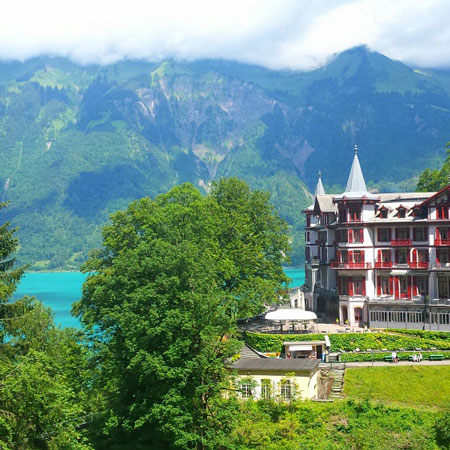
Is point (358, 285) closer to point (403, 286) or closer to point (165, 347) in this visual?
point (403, 286)

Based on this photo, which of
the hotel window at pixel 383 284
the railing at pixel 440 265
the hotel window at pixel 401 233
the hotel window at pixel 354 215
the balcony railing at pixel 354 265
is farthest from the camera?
the hotel window at pixel 354 215

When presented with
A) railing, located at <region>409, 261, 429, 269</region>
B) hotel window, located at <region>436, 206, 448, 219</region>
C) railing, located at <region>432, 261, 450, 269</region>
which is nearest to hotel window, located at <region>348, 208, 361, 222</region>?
railing, located at <region>409, 261, 429, 269</region>

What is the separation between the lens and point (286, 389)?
1565 inches

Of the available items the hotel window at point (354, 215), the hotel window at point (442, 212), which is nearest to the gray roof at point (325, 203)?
the hotel window at point (354, 215)

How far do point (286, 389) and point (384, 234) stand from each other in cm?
2240

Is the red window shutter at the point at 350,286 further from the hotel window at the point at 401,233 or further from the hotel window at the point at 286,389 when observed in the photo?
the hotel window at the point at 286,389

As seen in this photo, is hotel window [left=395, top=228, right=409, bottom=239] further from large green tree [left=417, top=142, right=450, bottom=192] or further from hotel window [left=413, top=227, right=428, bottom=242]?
large green tree [left=417, top=142, right=450, bottom=192]

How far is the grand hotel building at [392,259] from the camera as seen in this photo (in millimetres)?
53719

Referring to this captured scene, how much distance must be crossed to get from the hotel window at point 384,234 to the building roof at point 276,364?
733 inches

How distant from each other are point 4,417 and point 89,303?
2419 centimetres

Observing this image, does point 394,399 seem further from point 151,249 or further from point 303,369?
point 151,249

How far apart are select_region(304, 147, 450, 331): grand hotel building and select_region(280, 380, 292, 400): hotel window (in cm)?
1797

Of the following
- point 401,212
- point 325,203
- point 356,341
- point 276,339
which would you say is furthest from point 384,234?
point 276,339

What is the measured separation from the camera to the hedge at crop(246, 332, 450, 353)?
46781 millimetres
